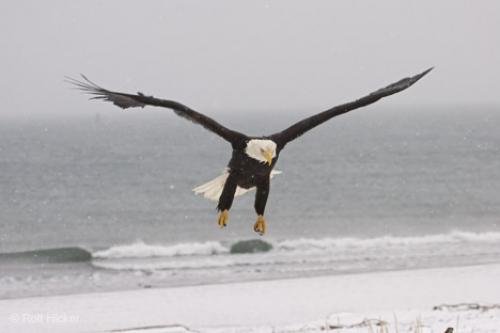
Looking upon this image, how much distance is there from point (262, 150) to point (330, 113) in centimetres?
89

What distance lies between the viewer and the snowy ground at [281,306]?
43.5 feet

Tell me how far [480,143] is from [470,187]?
121 feet

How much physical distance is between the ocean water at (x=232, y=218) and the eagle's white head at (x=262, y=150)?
52.1 ft

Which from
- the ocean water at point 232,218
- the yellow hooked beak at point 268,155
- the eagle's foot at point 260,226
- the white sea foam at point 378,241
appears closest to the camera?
the yellow hooked beak at point 268,155

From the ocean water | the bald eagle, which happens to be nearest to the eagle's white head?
the bald eagle

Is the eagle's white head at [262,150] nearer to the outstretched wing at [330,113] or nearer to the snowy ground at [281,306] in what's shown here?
the outstretched wing at [330,113]

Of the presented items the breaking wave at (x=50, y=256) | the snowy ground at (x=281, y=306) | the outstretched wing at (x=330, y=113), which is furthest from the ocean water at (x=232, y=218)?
the outstretched wing at (x=330, y=113)

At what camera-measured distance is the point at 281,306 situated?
1590cm

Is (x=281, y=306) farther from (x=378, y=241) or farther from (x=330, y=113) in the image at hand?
(x=378, y=241)

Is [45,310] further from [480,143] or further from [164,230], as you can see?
[480,143]

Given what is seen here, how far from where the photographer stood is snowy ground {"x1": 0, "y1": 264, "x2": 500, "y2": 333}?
13.2 m

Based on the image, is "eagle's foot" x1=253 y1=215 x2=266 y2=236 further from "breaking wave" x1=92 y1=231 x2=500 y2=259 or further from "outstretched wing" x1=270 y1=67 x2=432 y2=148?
"breaking wave" x1=92 y1=231 x2=500 y2=259

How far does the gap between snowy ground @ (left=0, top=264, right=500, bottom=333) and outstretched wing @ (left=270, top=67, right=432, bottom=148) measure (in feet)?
20.6

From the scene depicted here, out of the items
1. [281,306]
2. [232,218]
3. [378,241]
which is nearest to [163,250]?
[378,241]
